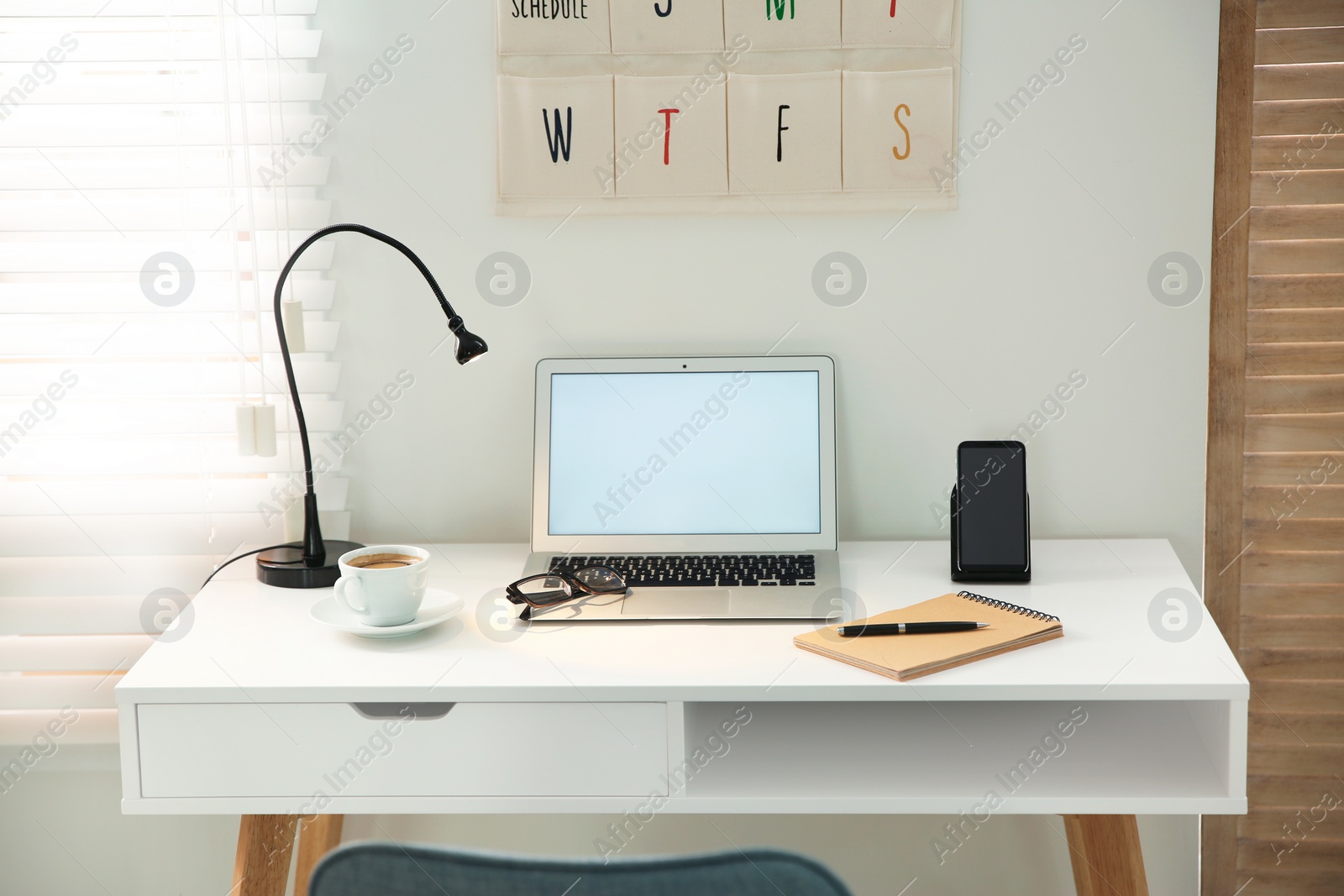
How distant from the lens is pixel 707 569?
4.39 ft

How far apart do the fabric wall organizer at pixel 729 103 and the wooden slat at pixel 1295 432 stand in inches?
20.6

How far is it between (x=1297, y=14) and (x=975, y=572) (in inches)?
33.2

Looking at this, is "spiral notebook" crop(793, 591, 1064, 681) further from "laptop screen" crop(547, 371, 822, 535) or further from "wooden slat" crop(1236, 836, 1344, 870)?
"wooden slat" crop(1236, 836, 1344, 870)

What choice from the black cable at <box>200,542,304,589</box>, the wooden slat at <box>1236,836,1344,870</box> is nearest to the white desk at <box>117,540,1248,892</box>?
the black cable at <box>200,542,304,589</box>

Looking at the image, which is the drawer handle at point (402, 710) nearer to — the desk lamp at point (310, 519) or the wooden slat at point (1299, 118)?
the desk lamp at point (310, 519)

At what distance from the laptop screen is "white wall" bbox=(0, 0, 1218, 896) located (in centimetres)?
9

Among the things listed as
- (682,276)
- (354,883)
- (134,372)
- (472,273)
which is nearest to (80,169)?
(134,372)

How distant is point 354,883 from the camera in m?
0.62

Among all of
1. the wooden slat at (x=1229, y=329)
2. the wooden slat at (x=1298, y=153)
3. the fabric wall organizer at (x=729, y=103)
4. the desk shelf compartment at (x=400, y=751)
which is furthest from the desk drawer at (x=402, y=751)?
the wooden slat at (x=1298, y=153)

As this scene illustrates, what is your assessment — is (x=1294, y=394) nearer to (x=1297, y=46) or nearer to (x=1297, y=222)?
(x=1297, y=222)

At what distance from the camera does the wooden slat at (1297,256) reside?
1.41 metres

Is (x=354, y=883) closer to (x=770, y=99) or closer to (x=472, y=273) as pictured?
(x=472, y=273)

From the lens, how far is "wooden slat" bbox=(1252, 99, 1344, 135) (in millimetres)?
1390

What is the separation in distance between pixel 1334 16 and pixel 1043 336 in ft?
1.77
